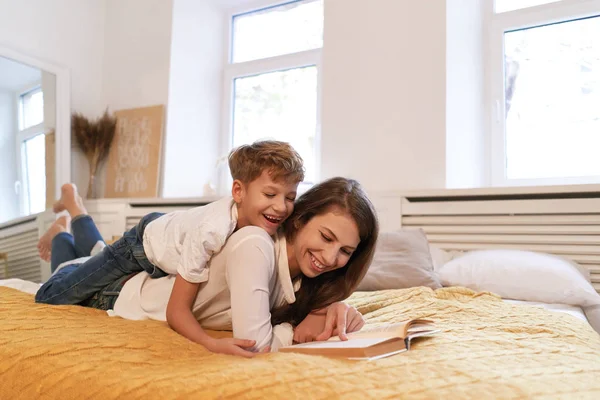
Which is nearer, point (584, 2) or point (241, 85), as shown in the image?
point (584, 2)

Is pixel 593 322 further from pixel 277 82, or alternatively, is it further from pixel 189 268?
pixel 277 82

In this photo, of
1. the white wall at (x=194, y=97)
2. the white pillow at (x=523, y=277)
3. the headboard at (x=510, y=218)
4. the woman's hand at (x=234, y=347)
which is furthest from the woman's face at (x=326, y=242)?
the white wall at (x=194, y=97)

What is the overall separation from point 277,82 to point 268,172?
7.93ft

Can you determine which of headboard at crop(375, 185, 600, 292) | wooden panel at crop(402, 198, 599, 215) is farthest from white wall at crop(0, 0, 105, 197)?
wooden panel at crop(402, 198, 599, 215)

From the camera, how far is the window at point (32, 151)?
313 centimetres

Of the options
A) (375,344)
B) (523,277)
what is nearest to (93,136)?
(523,277)

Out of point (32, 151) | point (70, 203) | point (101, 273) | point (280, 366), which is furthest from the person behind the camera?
point (32, 151)

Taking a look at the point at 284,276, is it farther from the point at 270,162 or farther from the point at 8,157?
the point at 8,157

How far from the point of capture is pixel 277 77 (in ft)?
Result: 11.9

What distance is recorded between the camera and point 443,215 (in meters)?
2.56

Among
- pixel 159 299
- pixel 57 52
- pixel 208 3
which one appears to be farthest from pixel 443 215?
pixel 57 52

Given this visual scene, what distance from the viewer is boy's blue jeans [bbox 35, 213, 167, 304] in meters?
1.60

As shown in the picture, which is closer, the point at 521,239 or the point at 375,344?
the point at 375,344

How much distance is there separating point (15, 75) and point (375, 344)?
10.0ft
